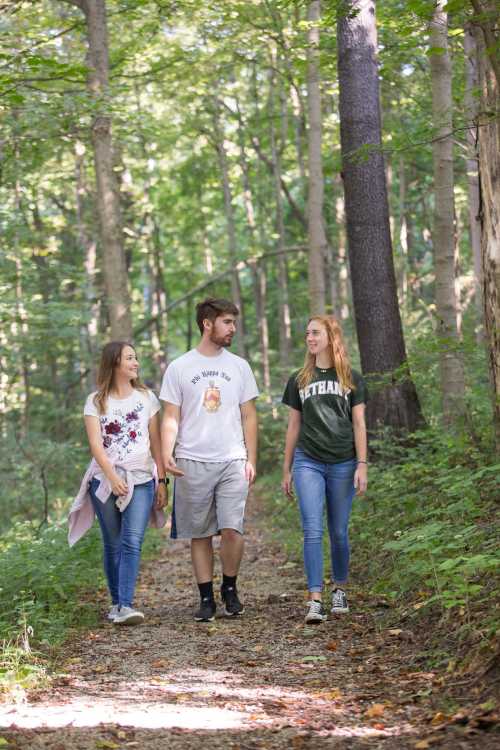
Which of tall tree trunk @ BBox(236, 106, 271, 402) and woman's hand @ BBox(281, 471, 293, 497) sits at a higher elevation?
tall tree trunk @ BBox(236, 106, 271, 402)

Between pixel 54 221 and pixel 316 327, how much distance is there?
854 inches

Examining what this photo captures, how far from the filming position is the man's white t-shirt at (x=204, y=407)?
7129 mm

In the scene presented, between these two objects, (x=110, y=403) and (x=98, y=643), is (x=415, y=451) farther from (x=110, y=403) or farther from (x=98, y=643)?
(x=98, y=643)

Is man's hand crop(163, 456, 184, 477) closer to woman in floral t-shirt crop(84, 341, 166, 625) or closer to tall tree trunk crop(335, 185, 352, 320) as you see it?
woman in floral t-shirt crop(84, 341, 166, 625)

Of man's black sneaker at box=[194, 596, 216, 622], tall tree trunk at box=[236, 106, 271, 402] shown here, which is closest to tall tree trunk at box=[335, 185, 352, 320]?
tall tree trunk at box=[236, 106, 271, 402]

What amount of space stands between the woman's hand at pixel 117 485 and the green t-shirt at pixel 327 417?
1.38 m

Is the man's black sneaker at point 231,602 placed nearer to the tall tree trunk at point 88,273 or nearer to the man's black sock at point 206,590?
the man's black sock at point 206,590

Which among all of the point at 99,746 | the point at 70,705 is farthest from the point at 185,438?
the point at 99,746

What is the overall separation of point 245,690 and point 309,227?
10807 mm

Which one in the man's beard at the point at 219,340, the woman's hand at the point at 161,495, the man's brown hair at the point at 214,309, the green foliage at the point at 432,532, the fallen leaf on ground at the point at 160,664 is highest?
the man's brown hair at the point at 214,309

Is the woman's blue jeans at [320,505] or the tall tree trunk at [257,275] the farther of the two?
the tall tree trunk at [257,275]

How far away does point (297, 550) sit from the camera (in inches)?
419

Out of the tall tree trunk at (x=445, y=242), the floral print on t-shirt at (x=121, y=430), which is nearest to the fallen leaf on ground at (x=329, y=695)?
the floral print on t-shirt at (x=121, y=430)

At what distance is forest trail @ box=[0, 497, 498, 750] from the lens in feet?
13.5
